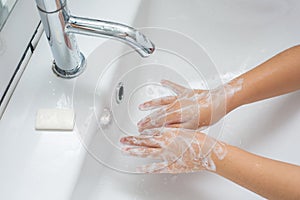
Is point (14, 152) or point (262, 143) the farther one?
point (262, 143)

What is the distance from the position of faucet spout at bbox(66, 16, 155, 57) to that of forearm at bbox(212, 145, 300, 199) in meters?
0.20

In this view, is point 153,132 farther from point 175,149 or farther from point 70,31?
point 70,31

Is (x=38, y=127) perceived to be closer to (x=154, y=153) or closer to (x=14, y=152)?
(x=14, y=152)

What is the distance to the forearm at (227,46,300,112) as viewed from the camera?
0.65 meters

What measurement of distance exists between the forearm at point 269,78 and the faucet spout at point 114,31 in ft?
0.76

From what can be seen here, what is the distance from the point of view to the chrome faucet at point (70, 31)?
0.48 meters

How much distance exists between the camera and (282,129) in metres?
0.76

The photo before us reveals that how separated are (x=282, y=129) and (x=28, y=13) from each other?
49 centimetres

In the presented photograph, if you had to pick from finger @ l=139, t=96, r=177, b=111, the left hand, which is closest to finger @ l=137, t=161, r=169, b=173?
the left hand

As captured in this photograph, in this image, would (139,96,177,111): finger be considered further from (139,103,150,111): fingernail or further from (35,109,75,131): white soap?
(35,109,75,131): white soap

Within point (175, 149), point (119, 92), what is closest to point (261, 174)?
point (175, 149)

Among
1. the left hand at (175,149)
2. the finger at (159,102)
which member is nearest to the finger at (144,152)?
the left hand at (175,149)

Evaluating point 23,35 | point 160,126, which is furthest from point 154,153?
point 23,35

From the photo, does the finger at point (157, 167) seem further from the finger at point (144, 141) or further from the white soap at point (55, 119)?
the white soap at point (55, 119)
